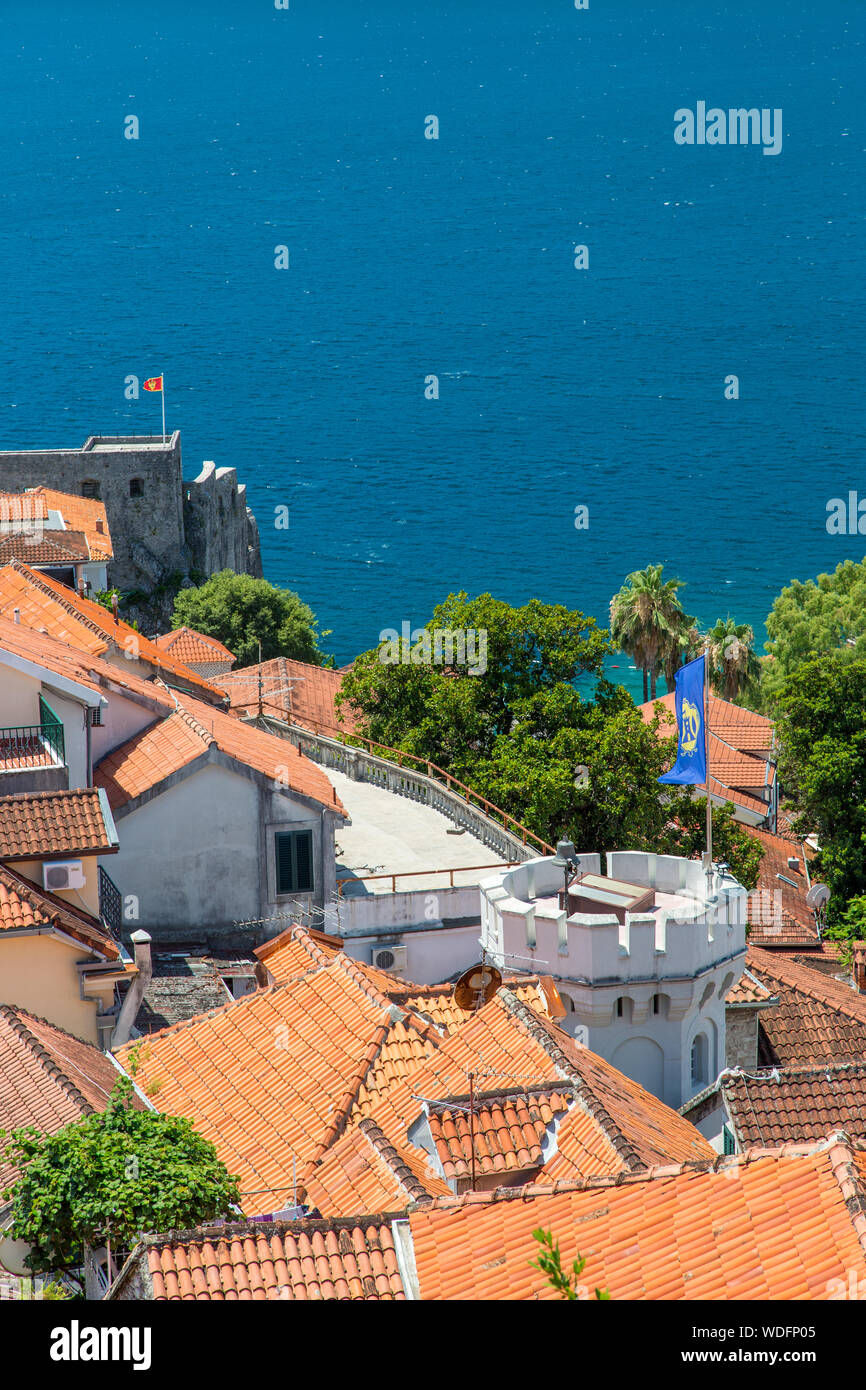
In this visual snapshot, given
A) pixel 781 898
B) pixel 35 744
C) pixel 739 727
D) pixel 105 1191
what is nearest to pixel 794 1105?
pixel 105 1191

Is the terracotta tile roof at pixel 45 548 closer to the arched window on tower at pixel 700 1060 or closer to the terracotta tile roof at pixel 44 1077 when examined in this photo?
the terracotta tile roof at pixel 44 1077

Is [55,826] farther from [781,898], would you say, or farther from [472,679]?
[781,898]

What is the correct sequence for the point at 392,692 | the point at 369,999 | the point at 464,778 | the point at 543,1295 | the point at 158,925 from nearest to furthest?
the point at 543,1295
the point at 369,999
the point at 158,925
the point at 464,778
the point at 392,692

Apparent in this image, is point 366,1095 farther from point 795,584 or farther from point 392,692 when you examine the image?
point 795,584

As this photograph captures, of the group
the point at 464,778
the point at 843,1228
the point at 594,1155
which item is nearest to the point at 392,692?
the point at 464,778

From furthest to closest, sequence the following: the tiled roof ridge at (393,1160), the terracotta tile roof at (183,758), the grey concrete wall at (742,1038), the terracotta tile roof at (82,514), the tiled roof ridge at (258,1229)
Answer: the terracotta tile roof at (82,514) → the terracotta tile roof at (183,758) → the grey concrete wall at (742,1038) → the tiled roof ridge at (393,1160) → the tiled roof ridge at (258,1229)

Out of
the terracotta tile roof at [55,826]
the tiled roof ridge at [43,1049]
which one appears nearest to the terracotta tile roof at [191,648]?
the terracotta tile roof at [55,826]
